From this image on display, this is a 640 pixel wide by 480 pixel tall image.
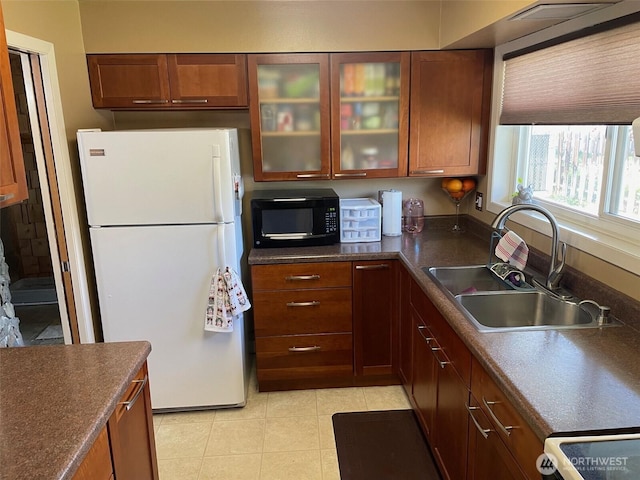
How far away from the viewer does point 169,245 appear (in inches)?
99.8

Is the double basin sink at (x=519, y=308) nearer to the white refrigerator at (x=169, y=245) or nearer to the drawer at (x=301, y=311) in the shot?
the drawer at (x=301, y=311)

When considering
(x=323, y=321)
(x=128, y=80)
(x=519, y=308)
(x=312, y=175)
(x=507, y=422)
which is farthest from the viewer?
(x=312, y=175)

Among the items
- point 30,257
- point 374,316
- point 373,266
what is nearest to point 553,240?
point 373,266

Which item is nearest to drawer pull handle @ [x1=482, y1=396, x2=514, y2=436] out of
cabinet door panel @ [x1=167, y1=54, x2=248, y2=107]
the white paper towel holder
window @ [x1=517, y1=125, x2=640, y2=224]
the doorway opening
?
window @ [x1=517, y1=125, x2=640, y2=224]

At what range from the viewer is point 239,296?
2.59 m

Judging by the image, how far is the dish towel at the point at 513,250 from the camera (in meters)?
2.17

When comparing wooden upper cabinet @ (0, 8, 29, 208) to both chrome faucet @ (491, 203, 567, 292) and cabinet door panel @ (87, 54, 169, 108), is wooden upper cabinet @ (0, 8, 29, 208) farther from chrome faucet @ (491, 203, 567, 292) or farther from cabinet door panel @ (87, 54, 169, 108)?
chrome faucet @ (491, 203, 567, 292)

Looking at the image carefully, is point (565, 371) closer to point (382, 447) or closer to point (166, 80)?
point (382, 447)

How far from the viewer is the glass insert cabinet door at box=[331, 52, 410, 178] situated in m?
2.81

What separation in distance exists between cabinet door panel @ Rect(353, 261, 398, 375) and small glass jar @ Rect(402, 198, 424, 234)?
0.55m

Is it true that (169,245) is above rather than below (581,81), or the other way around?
below

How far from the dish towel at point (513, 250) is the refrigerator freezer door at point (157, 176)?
136cm

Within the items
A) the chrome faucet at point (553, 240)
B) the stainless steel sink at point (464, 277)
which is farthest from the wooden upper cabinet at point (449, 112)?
the chrome faucet at point (553, 240)

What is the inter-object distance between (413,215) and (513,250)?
1.12 m
